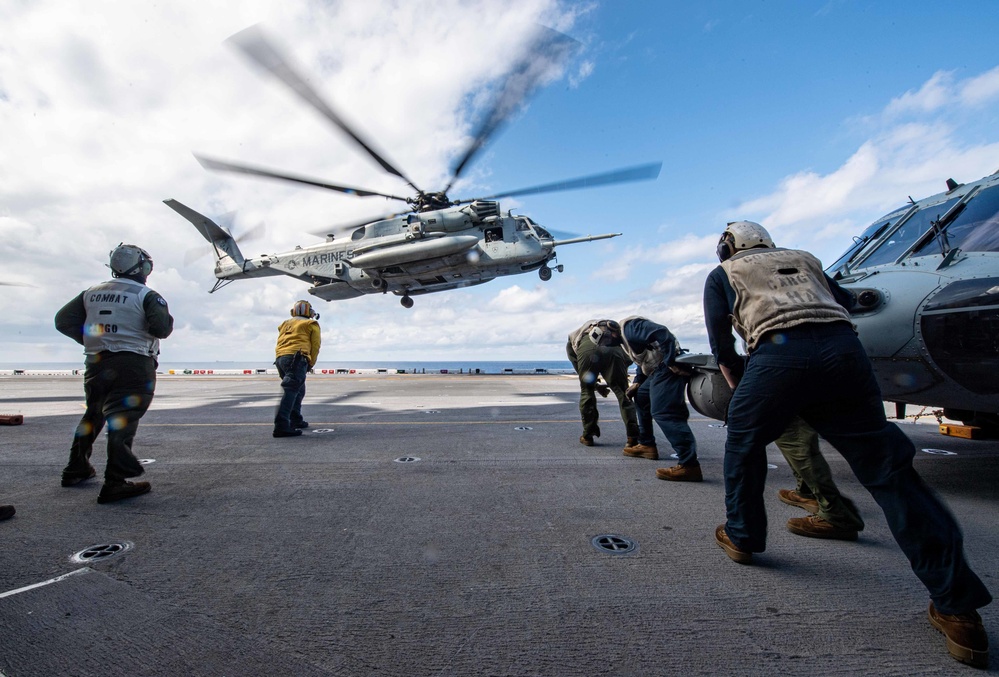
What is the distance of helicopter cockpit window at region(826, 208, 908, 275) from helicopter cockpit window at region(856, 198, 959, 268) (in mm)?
164

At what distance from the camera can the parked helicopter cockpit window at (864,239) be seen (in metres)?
4.14

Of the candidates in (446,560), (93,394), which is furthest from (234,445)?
(446,560)

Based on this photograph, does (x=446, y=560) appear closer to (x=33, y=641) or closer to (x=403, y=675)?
(x=403, y=675)

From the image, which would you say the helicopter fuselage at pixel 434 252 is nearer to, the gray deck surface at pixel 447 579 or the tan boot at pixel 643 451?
the tan boot at pixel 643 451

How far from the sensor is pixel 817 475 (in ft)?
8.42

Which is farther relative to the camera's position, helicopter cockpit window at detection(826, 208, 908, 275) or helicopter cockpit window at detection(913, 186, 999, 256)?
helicopter cockpit window at detection(826, 208, 908, 275)

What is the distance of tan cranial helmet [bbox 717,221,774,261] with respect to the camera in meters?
2.35

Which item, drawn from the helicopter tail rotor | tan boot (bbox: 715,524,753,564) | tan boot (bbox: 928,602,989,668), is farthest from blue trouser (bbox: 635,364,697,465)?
the helicopter tail rotor

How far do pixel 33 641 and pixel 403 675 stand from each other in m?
1.28

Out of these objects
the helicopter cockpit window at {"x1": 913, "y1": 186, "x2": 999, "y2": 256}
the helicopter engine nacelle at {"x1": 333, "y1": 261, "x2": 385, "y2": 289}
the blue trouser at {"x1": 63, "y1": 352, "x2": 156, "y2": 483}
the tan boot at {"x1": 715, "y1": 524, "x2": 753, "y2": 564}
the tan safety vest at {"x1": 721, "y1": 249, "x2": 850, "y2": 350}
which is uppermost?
the helicopter engine nacelle at {"x1": 333, "y1": 261, "x2": 385, "y2": 289}

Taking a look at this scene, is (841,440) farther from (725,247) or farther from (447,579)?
(447,579)

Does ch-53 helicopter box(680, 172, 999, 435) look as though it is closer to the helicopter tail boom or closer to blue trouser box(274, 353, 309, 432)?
blue trouser box(274, 353, 309, 432)

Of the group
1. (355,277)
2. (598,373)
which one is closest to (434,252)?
(355,277)

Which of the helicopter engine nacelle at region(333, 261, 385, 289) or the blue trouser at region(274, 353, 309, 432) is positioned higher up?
the helicopter engine nacelle at region(333, 261, 385, 289)
